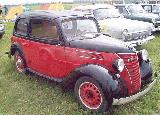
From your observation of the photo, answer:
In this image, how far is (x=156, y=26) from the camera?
16.0m

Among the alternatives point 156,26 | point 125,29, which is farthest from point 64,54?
point 156,26

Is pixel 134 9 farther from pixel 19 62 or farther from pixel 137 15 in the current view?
pixel 19 62

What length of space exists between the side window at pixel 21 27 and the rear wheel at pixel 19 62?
24.2 inches

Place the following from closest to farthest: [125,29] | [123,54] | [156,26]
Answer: [123,54], [125,29], [156,26]

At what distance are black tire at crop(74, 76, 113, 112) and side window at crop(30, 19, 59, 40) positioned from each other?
135 centimetres

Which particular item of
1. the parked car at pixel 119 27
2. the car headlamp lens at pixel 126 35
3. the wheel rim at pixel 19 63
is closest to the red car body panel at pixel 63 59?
the wheel rim at pixel 19 63

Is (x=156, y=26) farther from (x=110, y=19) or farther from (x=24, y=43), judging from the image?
(x=24, y=43)

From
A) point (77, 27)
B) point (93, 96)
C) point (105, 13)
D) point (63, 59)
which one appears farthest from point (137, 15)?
point (93, 96)

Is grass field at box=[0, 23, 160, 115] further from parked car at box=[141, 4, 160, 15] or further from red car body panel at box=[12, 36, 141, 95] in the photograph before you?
parked car at box=[141, 4, 160, 15]

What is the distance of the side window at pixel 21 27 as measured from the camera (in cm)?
851

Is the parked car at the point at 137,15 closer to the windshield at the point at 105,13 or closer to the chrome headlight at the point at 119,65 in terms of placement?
the windshield at the point at 105,13

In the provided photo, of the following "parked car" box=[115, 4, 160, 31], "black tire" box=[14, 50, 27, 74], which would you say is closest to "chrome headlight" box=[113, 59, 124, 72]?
"black tire" box=[14, 50, 27, 74]

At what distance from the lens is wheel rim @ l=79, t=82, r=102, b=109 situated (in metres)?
6.32

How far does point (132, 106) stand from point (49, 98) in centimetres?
193
